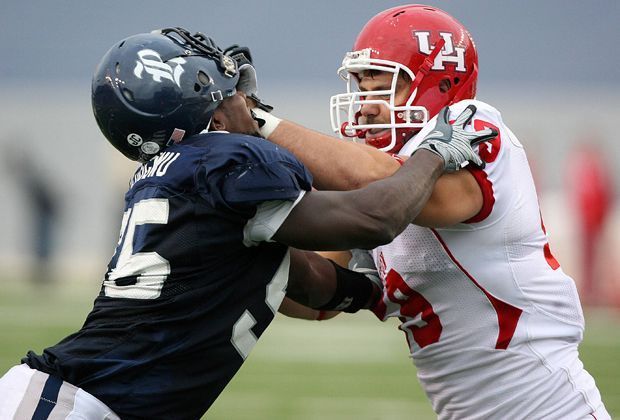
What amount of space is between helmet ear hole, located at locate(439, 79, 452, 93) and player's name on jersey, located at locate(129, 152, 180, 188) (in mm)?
1106

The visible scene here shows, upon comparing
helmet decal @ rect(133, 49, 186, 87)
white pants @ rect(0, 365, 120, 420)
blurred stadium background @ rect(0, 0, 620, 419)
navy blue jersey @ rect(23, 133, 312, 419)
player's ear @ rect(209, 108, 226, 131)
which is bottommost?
blurred stadium background @ rect(0, 0, 620, 419)

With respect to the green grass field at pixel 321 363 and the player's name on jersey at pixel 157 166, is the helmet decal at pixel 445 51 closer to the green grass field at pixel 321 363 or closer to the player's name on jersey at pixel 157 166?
the player's name on jersey at pixel 157 166

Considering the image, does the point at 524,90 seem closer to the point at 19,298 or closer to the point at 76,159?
the point at 76,159

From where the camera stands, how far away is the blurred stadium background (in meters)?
12.9

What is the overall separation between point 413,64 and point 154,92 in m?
1.02

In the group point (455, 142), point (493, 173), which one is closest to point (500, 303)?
point (493, 173)

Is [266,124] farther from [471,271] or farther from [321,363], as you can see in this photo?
[321,363]

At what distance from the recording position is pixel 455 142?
314cm

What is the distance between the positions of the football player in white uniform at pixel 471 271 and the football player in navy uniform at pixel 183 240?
9.0 inches

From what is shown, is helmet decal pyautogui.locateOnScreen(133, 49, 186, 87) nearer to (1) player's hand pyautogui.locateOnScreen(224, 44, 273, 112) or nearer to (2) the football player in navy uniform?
(2) the football player in navy uniform

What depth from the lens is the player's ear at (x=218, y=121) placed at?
3.22 m

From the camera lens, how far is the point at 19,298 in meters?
13.5

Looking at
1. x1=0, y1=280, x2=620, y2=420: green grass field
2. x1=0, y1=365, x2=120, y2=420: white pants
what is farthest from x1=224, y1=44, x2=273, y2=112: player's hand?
x1=0, y1=280, x2=620, y2=420: green grass field

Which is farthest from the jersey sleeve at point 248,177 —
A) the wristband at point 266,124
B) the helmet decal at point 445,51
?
the helmet decal at point 445,51
